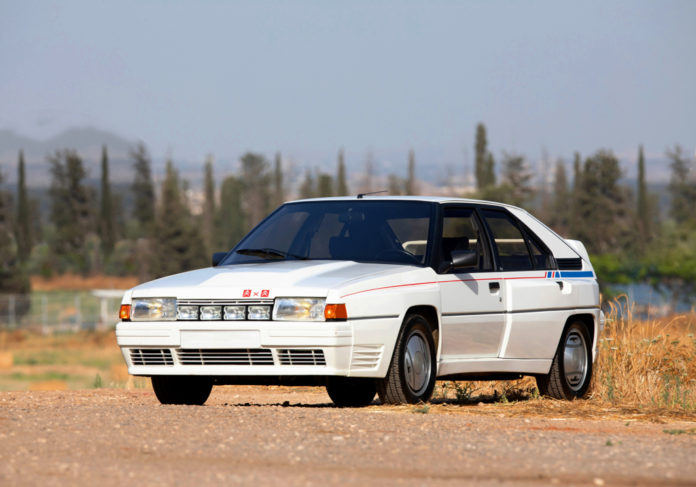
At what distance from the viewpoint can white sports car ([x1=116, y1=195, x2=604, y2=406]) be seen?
8828 millimetres

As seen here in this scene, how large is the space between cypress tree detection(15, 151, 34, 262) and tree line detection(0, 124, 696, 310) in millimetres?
87

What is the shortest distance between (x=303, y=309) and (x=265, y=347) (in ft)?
1.23

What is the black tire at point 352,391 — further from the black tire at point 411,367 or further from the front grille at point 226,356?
the front grille at point 226,356

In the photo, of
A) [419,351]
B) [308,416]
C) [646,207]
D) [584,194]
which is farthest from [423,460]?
[646,207]

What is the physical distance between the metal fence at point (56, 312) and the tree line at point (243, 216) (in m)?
2.38

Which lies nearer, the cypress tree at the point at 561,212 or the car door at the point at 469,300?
the car door at the point at 469,300

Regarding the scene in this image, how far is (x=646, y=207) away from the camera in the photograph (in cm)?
10362

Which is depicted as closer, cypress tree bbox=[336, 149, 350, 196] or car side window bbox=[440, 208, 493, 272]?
car side window bbox=[440, 208, 493, 272]

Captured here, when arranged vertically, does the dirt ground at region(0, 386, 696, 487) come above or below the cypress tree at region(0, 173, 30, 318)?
above

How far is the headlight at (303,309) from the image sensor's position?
8.76 meters

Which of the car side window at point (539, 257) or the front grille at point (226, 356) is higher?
the car side window at point (539, 257)

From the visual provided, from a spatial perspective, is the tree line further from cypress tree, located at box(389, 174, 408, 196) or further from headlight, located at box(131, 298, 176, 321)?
headlight, located at box(131, 298, 176, 321)

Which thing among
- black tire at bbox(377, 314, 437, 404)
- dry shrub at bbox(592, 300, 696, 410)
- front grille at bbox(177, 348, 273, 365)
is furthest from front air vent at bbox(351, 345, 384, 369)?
dry shrub at bbox(592, 300, 696, 410)

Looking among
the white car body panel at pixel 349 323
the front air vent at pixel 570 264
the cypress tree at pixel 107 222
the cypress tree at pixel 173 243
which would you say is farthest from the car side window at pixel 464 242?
the cypress tree at pixel 107 222
